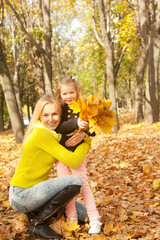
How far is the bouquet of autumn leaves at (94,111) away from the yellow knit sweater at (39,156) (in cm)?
40

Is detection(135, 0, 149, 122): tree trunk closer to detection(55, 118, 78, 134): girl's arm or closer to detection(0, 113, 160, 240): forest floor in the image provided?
detection(0, 113, 160, 240): forest floor

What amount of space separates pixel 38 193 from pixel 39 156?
398mm

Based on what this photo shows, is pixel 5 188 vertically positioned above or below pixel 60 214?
below

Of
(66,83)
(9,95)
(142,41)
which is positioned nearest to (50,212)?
(66,83)

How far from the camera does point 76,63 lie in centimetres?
2973

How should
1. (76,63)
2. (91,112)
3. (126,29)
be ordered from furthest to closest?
(76,63) → (126,29) → (91,112)

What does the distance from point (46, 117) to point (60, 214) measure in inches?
46.8

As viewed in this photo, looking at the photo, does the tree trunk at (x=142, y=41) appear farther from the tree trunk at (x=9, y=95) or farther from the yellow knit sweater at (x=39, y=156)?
the yellow knit sweater at (x=39, y=156)

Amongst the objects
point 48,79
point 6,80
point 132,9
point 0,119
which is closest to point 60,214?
point 6,80

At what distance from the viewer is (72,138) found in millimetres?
2826

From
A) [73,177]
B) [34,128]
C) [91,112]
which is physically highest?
[91,112]

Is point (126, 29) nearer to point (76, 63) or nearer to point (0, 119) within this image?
point (0, 119)

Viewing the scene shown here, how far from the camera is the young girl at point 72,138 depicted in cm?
278

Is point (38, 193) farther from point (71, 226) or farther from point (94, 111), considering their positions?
point (94, 111)
